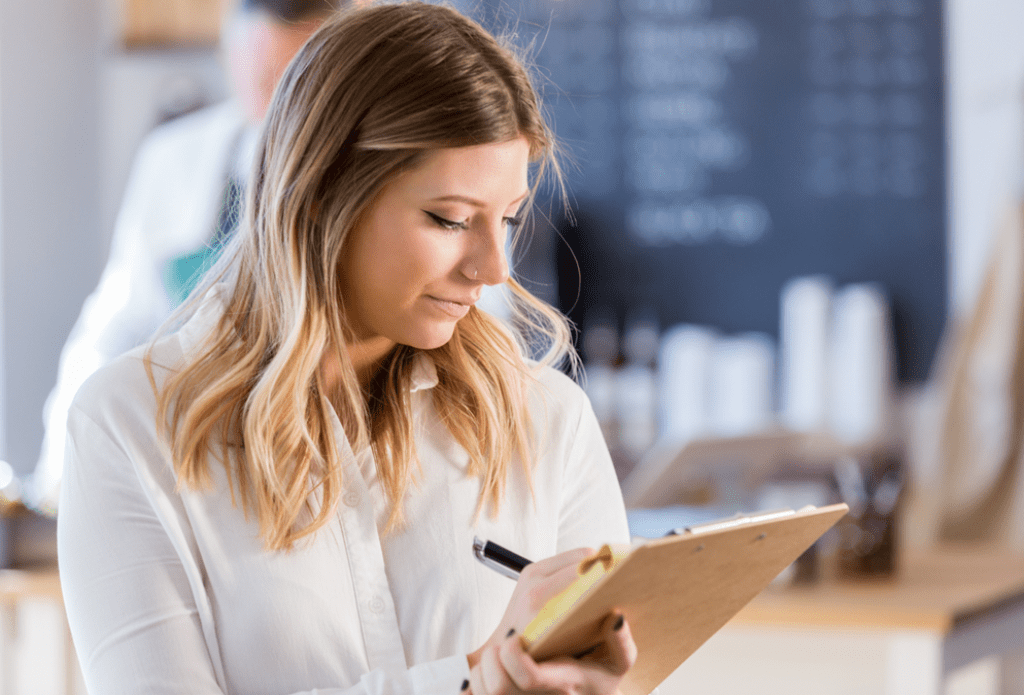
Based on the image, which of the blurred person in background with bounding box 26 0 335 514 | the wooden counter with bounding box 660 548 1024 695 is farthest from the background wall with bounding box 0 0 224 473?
the wooden counter with bounding box 660 548 1024 695

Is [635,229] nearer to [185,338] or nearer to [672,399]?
[672,399]

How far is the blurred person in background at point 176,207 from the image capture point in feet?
6.56

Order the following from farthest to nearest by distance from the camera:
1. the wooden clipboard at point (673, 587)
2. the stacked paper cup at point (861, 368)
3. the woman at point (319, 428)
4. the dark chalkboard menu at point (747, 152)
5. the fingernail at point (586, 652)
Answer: the dark chalkboard menu at point (747, 152) < the stacked paper cup at point (861, 368) < the woman at point (319, 428) < the fingernail at point (586, 652) < the wooden clipboard at point (673, 587)

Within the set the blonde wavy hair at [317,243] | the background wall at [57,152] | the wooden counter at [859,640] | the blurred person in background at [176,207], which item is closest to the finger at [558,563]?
the blonde wavy hair at [317,243]

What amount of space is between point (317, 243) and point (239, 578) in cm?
33

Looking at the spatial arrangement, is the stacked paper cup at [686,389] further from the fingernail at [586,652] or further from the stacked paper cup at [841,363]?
the fingernail at [586,652]

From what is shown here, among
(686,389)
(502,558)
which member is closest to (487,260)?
(502,558)

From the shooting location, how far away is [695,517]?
2082mm

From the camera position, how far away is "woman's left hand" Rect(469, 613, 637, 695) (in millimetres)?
818

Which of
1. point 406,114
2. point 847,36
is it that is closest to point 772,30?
point 847,36

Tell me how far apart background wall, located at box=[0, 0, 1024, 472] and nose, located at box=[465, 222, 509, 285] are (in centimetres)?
245

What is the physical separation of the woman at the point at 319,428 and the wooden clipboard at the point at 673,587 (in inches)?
5.4

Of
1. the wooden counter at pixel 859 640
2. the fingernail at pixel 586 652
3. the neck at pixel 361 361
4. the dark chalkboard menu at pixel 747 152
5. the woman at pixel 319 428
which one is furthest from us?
the dark chalkboard menu at pixel 747 152

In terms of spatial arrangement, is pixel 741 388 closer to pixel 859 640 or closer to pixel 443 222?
pixel 859 640
